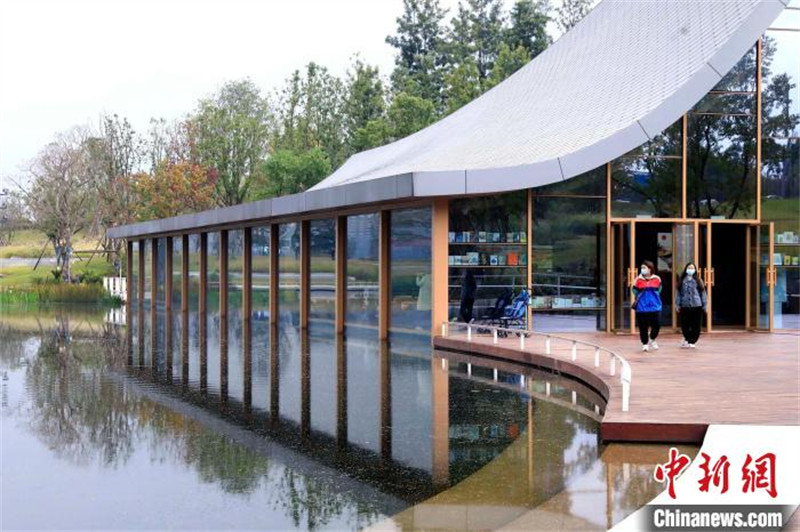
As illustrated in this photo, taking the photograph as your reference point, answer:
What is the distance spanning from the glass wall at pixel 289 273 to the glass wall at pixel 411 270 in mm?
6096

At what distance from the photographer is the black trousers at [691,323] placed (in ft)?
56.8

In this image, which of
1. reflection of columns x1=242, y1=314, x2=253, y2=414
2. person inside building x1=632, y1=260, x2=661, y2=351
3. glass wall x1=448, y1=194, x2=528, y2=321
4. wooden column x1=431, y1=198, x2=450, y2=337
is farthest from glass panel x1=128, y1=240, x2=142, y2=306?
person inside building x1=632, y1=260, x2=661, y2=351

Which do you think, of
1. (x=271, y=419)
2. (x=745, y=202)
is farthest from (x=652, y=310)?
(x=271, y=419)

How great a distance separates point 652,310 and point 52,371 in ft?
30.9

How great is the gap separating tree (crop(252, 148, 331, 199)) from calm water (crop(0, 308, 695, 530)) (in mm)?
33661

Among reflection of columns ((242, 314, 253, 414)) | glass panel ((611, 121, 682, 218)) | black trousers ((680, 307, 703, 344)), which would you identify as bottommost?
reflection of columns ((242, 314, 253, 414))

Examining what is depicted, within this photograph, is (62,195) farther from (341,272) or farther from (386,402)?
(386,402)

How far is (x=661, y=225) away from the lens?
2072cm

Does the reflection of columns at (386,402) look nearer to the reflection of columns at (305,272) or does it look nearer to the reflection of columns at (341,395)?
the reflection of columns at (341,395)

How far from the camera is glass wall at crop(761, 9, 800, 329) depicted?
20.6m

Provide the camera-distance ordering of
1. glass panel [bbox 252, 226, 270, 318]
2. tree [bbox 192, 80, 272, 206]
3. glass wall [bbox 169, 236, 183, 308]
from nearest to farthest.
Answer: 1. glass panel [bbox 252, 226, 270, 318]
2. glass wall [bbox 169, 236, 183, 308]
3. tree [bbox 192, 80, 272, 206]

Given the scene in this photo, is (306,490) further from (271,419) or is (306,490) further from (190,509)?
(271,419)

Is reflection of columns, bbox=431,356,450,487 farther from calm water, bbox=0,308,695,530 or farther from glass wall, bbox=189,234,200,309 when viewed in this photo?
glass wall, bbox=189,234,200,309

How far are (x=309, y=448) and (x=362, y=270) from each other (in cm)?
1396
